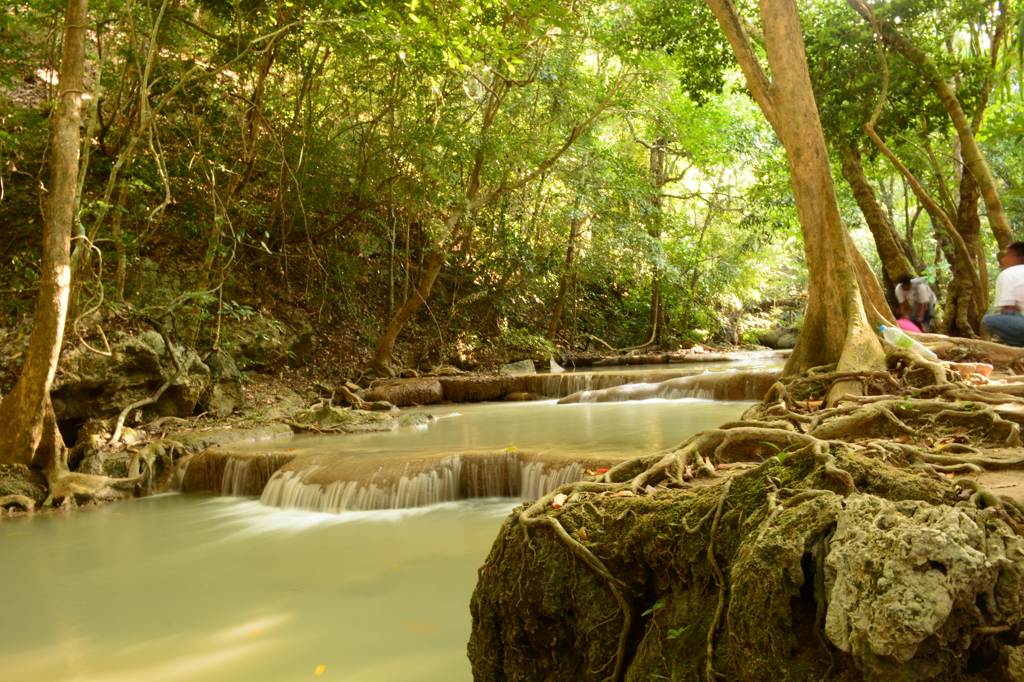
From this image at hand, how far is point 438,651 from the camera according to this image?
3822 mm

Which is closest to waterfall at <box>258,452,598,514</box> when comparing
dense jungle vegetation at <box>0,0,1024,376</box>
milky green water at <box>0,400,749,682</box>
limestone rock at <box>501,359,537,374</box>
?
milky green water at <box>0,400,749,682</box>

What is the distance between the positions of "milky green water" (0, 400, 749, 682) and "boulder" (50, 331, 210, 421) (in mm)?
1945

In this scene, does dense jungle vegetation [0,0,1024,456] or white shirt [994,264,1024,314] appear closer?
white shirt [994,264,1024,314]

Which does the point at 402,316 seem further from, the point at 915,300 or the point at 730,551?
the point at 730,551

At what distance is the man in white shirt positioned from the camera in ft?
24.2

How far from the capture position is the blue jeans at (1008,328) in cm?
768

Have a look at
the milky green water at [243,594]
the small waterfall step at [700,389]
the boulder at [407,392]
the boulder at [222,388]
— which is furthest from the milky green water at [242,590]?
the boulder at [407,392]

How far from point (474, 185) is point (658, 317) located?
8.95m

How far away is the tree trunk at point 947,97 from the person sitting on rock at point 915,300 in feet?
4.48

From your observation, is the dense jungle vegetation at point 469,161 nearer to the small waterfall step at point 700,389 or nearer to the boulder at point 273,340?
the boulder at point 273,340

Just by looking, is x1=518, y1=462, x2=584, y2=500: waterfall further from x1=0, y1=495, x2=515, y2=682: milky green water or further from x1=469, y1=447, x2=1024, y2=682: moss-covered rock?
x1=469, y1=447, x2=1024, y2=682: moss-covered rock

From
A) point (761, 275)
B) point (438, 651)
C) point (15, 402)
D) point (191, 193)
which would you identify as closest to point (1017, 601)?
point (438, 651)

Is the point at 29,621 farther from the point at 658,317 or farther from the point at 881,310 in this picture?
the point at 658,317

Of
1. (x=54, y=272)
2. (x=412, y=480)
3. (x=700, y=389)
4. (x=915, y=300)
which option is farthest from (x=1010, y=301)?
(x=54, y=272)
